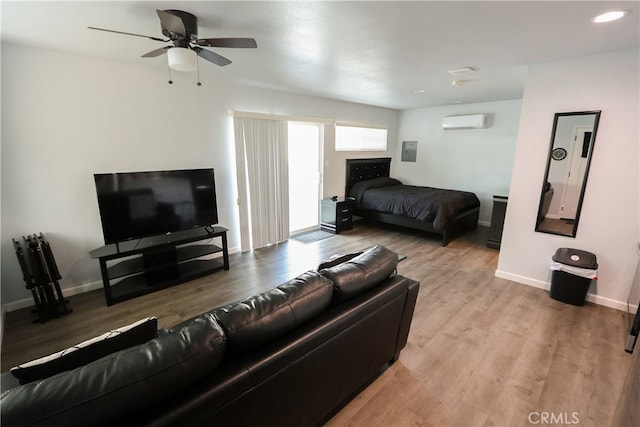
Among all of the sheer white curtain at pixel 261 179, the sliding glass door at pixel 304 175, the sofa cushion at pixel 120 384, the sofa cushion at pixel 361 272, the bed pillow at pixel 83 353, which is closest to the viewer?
the sofa cushion at pixel 120 384

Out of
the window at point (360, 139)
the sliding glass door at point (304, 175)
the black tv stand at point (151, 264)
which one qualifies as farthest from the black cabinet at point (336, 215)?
the black tv stand at point (151, 264)

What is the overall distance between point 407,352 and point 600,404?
117cm

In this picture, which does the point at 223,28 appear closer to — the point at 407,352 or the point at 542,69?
the point at 407,352

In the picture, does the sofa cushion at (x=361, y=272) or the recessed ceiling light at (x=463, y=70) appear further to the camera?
the recessed ceiling light at (x=463, y=70)

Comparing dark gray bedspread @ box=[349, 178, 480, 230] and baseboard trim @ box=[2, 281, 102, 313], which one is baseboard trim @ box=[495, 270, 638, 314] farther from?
baseboard trim @ box=[2, 281, 102, 313]

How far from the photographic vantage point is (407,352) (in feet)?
7.39

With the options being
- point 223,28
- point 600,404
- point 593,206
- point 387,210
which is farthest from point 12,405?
point 387,210

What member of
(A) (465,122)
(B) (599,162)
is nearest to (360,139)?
(A) (465,122)

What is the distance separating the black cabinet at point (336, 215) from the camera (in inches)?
210

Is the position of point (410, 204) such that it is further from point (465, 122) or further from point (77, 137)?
point (77, 137)

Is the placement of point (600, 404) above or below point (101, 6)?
below

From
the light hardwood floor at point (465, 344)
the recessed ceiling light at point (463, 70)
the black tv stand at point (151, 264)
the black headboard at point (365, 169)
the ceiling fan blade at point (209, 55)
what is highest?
the recessed ceiling light at point (463, 70)

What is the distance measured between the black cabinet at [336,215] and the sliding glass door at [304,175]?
0.20 meters

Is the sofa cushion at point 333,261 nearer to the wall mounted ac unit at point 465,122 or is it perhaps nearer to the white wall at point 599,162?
the white wall at point 599,162
